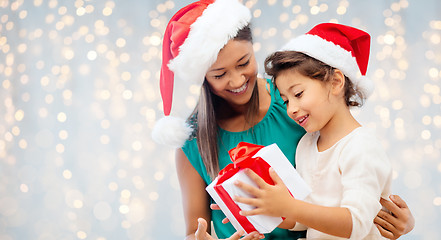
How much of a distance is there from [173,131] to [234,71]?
0.98ft

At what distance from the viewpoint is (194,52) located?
1.29 metres

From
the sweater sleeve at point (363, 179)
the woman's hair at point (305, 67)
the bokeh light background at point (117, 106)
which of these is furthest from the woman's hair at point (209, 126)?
the bokeh light background at point (117, 106)

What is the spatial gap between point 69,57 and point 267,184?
1.78 metres

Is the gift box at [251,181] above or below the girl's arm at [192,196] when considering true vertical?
above

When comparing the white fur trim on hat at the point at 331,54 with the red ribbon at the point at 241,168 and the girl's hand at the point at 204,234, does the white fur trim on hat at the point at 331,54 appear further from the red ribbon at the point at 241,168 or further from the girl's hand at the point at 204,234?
the girl's hand at the point at 204,234

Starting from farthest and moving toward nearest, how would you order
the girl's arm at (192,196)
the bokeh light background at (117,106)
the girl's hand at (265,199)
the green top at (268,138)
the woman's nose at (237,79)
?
the bokeh light background at (117,106) < the girl's arm at (192,196) < the green top at (268,138) < the woman's nose at (237,79) < the girl's hand at (265,199)

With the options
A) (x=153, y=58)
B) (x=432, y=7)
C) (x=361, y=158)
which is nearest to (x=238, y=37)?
(x=361, y=158)

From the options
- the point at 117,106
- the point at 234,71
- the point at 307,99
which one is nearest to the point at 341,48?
the point at 307,99

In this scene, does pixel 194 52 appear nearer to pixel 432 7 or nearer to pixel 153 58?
pixel 153 58

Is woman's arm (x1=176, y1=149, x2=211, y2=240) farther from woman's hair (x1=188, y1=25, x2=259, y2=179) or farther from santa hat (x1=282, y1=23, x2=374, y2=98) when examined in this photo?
santa hat (x1=282, y1=23, x2=374, y2=98)

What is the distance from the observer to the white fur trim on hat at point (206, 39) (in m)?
1.28

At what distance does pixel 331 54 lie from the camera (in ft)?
3.93

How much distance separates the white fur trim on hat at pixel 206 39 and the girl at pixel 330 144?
150 millimetres

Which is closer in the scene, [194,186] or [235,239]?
[235,239]
